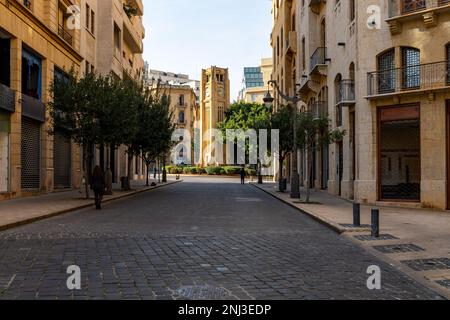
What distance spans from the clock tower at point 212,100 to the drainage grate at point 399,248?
325 ft

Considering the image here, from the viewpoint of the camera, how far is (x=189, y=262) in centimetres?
806

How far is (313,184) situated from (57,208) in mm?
21697

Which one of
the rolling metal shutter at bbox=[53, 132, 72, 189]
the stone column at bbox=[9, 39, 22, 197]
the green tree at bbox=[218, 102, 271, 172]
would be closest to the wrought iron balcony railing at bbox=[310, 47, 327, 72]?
the rolling metal shutter at bbox=[53, 132, 72, 189]

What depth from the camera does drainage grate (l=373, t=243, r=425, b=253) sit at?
31.7 ft

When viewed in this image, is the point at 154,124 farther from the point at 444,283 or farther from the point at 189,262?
the point at 444,283

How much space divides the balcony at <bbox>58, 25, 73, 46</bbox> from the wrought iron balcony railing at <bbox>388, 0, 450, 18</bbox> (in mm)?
17166

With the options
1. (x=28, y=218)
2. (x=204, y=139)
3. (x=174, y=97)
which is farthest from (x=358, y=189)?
(x=174, y=97)

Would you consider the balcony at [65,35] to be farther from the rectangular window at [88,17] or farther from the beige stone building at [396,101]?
the beige stone building at [396,101]

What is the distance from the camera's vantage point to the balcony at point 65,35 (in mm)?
28609

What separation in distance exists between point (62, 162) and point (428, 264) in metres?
24.4

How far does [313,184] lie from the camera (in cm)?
3591

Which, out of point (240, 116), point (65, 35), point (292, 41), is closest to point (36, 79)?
point (65, 35)
